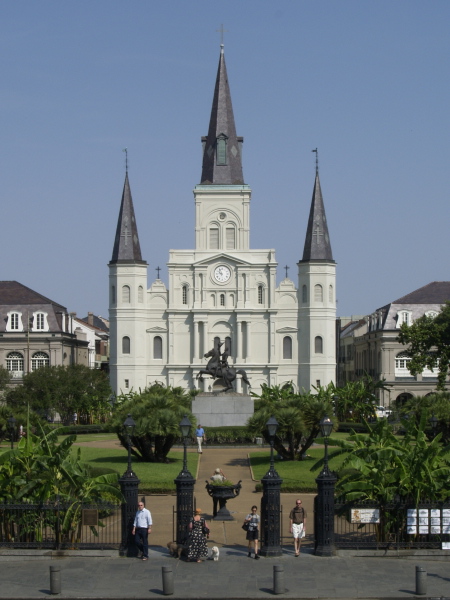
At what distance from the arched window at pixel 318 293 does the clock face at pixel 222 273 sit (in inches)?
332

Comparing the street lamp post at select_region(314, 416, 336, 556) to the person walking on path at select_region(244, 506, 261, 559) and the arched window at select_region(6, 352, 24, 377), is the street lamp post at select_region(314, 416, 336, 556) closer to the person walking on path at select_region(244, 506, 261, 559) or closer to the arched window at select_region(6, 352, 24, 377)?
the person walking on path at select_region(244, 506, 261, 559)

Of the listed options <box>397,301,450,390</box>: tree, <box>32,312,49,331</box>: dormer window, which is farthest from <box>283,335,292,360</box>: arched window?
<box>397,301,450,390</box>: tree

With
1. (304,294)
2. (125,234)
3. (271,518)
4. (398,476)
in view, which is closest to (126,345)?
(125,234)

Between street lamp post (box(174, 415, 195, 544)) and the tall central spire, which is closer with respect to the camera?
street lamp post (box(174, 415, 195, 544))

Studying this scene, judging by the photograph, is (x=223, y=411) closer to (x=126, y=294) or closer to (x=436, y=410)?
(x=436, y=410)

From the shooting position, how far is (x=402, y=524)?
2734cm

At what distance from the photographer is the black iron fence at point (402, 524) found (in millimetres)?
26984

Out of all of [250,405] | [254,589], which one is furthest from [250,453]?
[254,589]

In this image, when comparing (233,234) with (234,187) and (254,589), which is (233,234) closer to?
(234,187)

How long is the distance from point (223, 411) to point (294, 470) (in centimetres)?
2048

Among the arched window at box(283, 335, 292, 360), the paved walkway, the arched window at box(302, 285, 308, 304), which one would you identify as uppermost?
the arched window at box(302, 285, 308, 304)

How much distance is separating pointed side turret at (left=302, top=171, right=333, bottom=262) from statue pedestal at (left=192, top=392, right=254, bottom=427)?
1457 inches

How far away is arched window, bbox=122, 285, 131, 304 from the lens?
101000 mm

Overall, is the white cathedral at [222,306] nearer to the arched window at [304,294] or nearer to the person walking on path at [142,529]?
the arched window at [304,294]
